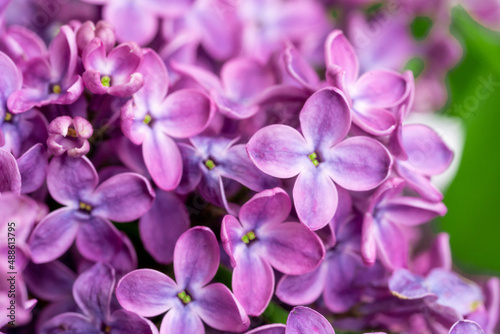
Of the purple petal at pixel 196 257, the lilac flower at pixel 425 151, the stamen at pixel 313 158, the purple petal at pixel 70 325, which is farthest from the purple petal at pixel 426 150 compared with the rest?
the purple petal at pixel 70 325

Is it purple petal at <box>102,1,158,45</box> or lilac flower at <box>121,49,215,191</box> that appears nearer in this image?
lilac flower at <box>121,49,215,191</box>

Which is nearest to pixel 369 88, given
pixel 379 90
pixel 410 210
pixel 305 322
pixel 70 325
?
pixel 379 90

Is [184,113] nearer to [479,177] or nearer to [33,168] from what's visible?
[33,168]

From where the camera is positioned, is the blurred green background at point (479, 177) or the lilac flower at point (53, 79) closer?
the lilac flower at point (53, 79)

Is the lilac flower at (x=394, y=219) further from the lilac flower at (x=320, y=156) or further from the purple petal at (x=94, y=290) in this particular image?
the purple petal at (x=94, y=290)

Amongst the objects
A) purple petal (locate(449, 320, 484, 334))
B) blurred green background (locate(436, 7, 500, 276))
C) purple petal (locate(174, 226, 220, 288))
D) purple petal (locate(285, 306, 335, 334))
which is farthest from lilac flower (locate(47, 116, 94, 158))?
blurred green background (locate(436, 7, 500, 276))

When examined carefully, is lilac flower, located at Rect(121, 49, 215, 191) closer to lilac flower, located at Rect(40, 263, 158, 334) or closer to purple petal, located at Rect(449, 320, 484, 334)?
lilac flower, located at Rect(40, 263, 158, 334)
